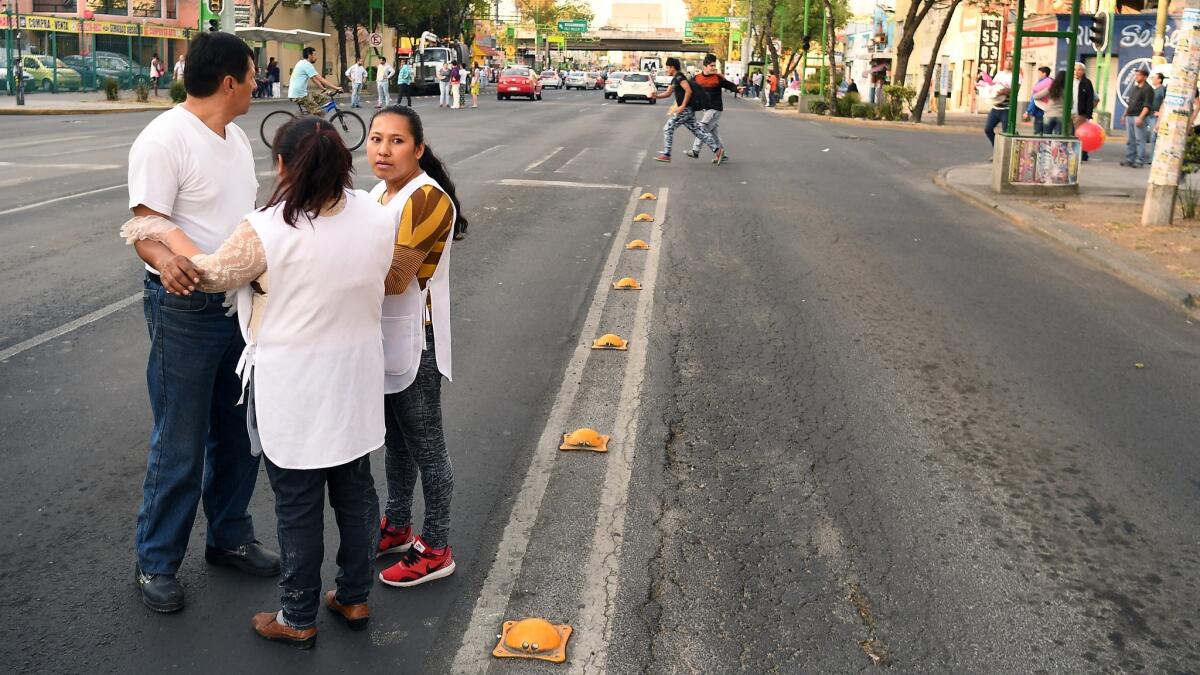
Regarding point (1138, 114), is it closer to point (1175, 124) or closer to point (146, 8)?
point (1175, 124)

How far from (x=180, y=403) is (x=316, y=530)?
0.64 metres

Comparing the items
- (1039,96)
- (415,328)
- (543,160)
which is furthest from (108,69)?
(415,328)

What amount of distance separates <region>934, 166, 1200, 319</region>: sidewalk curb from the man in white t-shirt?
26.2 ft

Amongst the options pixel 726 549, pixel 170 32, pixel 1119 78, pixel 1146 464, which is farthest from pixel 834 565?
pixel 170 32

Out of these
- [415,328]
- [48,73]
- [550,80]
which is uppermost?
[550,80]

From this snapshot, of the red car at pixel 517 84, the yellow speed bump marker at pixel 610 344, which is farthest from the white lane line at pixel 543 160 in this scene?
the red car at pixel 517 84

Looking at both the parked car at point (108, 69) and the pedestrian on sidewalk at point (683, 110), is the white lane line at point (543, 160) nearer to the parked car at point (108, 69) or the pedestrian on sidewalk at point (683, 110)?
the pedestrian on sidewalk at point (683, 110)

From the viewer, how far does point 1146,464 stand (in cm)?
593

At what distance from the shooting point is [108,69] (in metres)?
48.1

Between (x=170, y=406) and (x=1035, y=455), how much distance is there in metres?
4.01

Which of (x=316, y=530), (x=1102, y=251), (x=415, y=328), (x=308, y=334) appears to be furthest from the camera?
(x=1102, y=251)

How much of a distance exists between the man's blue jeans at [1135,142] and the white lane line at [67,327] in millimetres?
18779

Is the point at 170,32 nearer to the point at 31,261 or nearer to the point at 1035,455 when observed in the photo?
the point at 31,261

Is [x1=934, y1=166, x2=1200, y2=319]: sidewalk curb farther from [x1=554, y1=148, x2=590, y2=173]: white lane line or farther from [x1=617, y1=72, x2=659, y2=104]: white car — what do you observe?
[x1=617, y1=72, x2=659, y2=104]: white car
